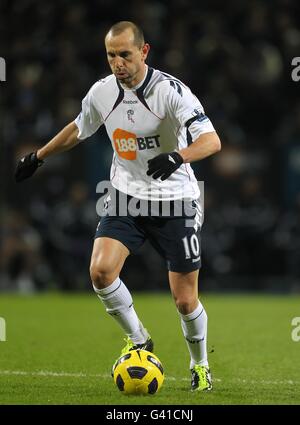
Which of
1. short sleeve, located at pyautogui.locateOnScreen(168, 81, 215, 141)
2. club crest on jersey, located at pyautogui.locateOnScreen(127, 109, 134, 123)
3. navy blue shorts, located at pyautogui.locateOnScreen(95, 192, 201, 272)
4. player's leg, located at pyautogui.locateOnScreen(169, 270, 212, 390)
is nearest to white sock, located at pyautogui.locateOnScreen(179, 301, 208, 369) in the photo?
player's leg, located at pyautogui.locateOnScreen(169, 270, 212, 390)

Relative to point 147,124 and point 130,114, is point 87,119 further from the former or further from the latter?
point 147,124

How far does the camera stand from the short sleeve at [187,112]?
6.05 meters

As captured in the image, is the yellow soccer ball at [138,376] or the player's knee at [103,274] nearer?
the yellow soccer ball at [138,376]

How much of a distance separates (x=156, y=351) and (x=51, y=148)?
8.19 feet

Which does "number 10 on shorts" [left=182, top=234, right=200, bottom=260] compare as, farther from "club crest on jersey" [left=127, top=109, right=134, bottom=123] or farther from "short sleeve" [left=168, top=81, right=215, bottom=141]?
"club crest on jersey" [left=127, top=109, right=134, bottom=123]

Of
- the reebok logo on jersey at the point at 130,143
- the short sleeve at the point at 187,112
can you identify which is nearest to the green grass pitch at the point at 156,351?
the reebok logo on jersey at the point at 130,143

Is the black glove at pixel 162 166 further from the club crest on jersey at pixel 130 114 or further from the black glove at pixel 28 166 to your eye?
the black glove at pixel 28 166

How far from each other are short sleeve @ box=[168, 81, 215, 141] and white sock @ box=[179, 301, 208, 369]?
1.24m

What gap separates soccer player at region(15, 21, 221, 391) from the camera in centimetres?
612

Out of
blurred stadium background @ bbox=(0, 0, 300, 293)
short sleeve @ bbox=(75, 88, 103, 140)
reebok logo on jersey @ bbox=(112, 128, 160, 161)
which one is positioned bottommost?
reebok logo on jersey @ bbox=(112, 128, 160, 161)

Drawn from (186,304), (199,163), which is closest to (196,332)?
(186,304)

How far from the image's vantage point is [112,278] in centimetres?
618

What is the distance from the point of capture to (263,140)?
601 inches

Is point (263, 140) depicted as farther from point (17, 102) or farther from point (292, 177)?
point (17, 102)
